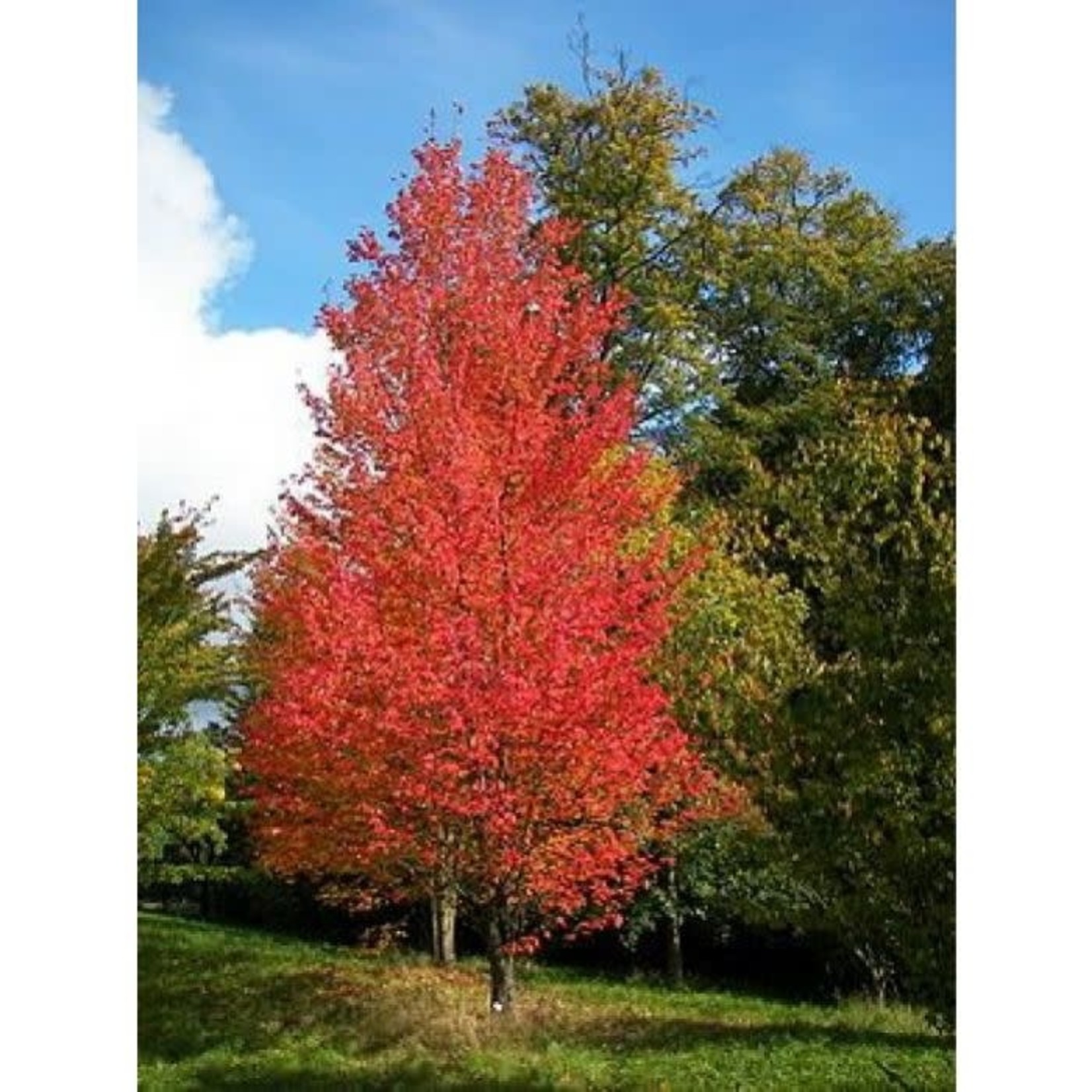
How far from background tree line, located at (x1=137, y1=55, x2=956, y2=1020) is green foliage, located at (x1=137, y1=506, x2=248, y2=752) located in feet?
0.07

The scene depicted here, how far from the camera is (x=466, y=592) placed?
659 centimetres

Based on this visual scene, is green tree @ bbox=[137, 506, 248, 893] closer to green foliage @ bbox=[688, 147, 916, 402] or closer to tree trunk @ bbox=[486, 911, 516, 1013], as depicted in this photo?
tree trunk @ bbox=[486, 911, 516, 1013]


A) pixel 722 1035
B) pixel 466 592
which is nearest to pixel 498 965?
pixel 722 1035

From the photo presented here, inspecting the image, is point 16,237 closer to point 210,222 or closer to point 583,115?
point 210,222

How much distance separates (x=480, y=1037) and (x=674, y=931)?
141 inches

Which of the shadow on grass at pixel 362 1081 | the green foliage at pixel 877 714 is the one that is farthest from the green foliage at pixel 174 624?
the green foliage at pixel 877 714

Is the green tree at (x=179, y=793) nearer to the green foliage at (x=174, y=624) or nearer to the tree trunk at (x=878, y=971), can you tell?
the green foliage at (x=174, y=624)

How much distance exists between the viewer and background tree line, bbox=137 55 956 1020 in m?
5.05

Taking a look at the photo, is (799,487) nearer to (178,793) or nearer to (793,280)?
(178,793)

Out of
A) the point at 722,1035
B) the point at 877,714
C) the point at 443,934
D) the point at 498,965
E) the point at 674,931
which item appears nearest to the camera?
the point at 877,714

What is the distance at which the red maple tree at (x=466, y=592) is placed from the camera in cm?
659

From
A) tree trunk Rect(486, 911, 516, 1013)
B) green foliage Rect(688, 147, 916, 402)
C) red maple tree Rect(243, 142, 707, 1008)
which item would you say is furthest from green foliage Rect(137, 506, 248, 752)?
green foliage Rect(688, 147, 916, 402)
